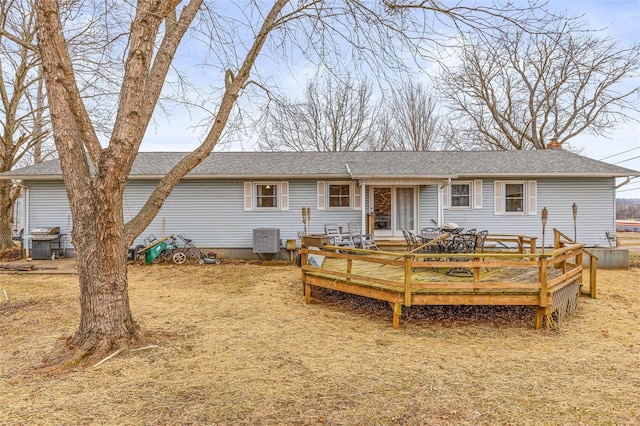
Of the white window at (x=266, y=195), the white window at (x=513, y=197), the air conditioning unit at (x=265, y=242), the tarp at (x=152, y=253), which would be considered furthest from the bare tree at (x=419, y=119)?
the tarp at (x=152, y=253)

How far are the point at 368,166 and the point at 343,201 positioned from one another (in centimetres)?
148

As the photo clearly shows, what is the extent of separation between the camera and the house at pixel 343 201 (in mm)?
11609

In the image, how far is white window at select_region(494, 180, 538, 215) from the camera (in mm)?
11727

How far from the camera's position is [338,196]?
472 inches

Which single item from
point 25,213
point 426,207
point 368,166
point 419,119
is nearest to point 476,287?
point 426,207

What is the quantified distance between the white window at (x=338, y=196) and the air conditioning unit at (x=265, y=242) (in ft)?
5.97

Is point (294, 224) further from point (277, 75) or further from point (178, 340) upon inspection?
point (178, 340)

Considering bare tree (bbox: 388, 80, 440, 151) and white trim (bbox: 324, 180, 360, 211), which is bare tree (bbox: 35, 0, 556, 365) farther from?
bare tree (bbox: 388, 80, 440, 151)

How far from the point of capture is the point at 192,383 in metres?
3.52

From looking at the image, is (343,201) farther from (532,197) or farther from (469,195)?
(532,197)

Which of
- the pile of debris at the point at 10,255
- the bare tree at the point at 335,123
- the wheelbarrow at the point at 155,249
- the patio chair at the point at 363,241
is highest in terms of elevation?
the bare tree at the point at 335,123

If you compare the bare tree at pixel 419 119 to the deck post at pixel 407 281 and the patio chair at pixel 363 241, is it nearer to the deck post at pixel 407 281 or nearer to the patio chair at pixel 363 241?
the patio chair at pixel 363 241

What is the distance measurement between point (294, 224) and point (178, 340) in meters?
7.35

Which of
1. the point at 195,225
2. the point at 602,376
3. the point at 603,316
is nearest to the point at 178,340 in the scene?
the point at 602,376
